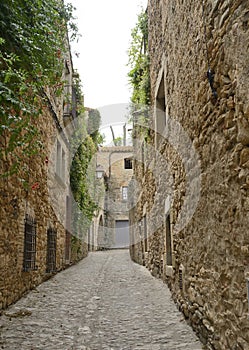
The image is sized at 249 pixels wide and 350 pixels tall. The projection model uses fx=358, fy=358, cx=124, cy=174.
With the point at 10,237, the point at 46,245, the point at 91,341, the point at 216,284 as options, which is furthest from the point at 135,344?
the point at 46,245

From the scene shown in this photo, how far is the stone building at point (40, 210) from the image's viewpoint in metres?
4.57

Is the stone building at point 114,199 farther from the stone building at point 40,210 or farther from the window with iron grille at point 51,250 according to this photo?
the window with iron grille at point 51,250

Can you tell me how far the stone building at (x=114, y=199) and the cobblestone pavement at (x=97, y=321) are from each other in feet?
54.3

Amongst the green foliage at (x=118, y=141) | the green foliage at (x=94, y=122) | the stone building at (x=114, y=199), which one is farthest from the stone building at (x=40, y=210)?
the green foliage at (x=118, y=141)

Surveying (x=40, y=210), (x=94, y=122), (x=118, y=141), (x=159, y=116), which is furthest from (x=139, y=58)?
(x=118, y=141)

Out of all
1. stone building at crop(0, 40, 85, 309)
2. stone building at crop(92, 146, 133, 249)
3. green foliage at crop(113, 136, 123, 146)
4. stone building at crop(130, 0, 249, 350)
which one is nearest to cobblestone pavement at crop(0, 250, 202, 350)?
stone building at crop(130, 0, 249, 350)

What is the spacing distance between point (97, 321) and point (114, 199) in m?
21.9

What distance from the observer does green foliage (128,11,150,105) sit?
835cm

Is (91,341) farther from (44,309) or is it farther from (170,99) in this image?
(170,99)

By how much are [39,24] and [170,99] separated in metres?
2.01

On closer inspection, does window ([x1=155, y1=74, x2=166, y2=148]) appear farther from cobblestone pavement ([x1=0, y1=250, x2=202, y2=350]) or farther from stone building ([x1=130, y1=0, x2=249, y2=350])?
cobblestone pavement ([x1=0, y1=250, x2=202, y2=350])

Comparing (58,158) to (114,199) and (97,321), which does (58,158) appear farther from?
(114,199)

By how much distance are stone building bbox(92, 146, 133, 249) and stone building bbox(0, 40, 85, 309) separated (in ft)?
41.0

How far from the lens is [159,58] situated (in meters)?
6.44
